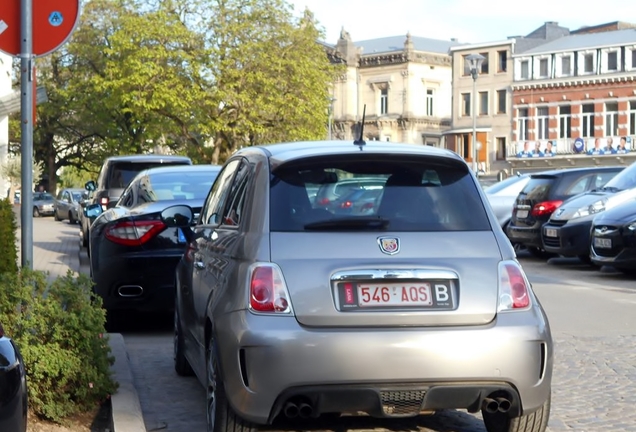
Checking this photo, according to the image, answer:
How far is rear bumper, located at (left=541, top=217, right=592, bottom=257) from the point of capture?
19.3 m

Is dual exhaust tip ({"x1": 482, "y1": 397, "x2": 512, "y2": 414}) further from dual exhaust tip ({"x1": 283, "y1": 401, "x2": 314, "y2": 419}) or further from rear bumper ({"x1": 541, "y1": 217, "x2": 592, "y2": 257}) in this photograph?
rear bumper ({"x1": 541, "y1": 217, "x2": 592, "y2": 257})

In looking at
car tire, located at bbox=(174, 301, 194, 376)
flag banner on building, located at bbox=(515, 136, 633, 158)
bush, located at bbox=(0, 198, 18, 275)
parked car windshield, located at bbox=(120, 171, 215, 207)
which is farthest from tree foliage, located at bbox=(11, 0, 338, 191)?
car tire, located at bbox=(174, 301, 194, 376)

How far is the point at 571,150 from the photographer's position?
8294 cm

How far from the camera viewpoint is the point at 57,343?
678cm

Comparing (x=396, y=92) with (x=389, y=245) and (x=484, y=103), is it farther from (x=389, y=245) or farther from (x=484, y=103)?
(x=389, y=245)

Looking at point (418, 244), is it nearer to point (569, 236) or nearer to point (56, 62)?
point (569, 236)

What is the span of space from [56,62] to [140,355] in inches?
2674

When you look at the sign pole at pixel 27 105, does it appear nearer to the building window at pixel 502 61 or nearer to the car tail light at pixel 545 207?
the car tail light at pixel 545 207

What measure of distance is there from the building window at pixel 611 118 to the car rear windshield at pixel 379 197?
76628 millimetres

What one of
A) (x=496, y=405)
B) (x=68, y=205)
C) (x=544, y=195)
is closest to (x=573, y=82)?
(x=68, y=205)

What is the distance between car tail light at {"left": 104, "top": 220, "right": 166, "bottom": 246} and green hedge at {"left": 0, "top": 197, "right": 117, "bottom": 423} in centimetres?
349

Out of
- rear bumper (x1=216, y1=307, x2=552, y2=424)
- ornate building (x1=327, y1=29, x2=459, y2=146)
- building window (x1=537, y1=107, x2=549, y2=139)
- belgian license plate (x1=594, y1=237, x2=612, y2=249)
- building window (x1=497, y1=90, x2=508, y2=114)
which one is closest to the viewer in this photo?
rear bumper (x1=216, y1=307, x2=552, y2=424)

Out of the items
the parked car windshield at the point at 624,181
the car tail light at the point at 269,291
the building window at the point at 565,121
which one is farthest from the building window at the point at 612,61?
the car tail light at the point at 269,291

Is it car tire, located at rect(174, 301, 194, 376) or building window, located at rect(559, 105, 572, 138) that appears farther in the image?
building window, located at rect(559, 105, 572, 138)
